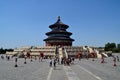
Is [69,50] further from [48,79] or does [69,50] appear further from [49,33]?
[48,79]

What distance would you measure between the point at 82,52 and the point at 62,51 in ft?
21.7

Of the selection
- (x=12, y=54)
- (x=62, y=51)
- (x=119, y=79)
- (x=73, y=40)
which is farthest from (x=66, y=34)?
(x=119, y=79)

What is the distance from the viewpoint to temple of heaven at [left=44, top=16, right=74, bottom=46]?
278ft

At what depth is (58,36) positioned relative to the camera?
87562mm

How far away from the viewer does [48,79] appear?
18938mm

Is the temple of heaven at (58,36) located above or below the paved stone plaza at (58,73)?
above

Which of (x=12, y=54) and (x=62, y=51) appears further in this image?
(x=12, y=54)

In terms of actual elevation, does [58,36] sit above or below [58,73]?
above

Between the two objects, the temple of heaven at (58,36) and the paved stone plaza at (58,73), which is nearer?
the paved stone plaza at (58,73)

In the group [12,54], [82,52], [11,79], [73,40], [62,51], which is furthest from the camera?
[73,40]

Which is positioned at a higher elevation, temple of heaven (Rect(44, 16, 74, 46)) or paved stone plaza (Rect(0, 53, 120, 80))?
temple of heaven (Rect(44, 16, 74, 46))

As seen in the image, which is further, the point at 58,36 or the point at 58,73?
the point at 58,36

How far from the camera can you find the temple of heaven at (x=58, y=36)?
278 ft

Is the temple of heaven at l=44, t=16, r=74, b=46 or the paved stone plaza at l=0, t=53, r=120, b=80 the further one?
the temple of heaven at l=44, t=16, r=74, b=46
